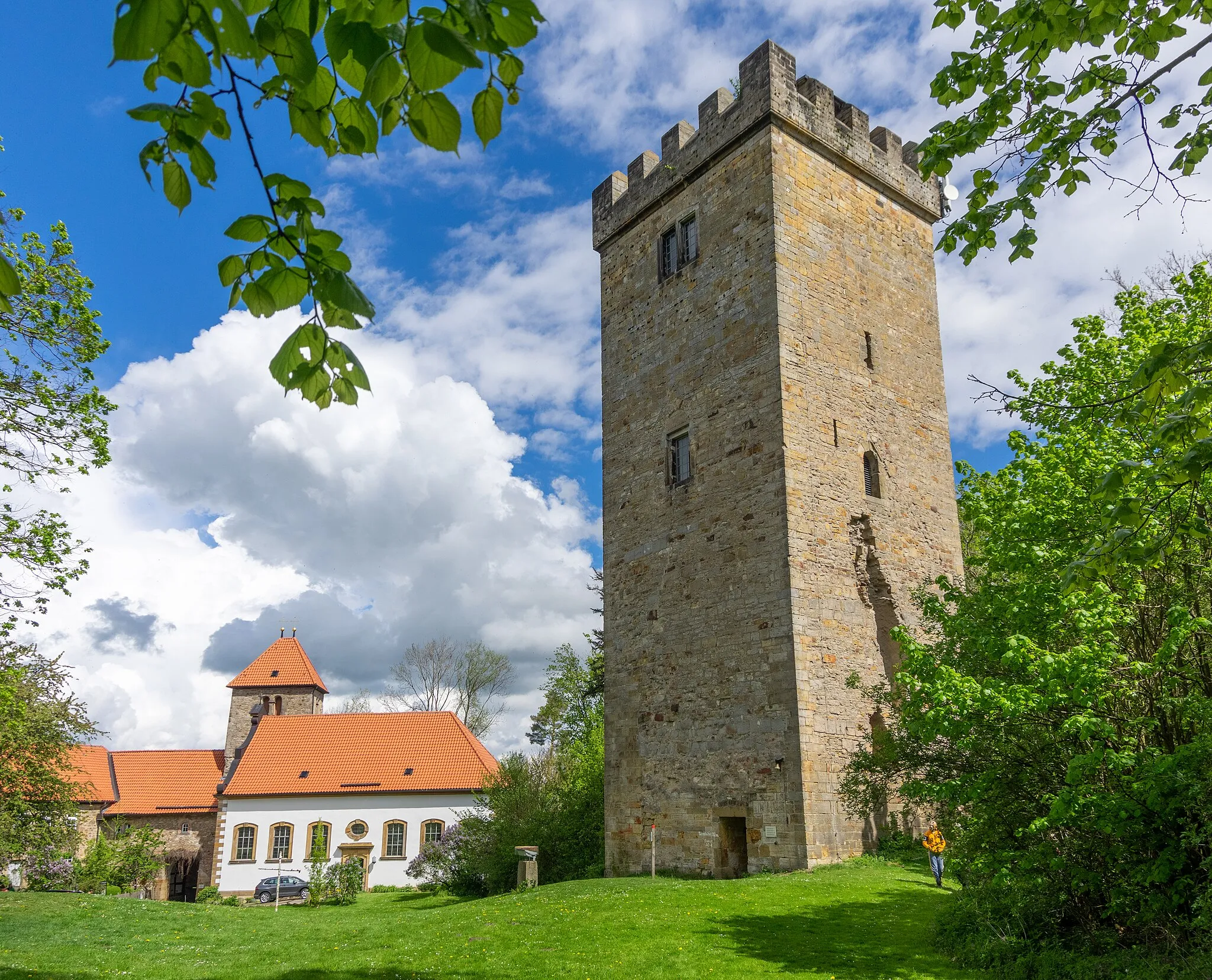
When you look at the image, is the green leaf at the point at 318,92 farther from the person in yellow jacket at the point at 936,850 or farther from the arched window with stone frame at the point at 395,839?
the arched window with stone frame at the point at 395,839

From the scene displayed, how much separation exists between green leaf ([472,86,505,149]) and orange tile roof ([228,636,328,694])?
147 ft

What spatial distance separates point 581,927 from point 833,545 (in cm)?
771

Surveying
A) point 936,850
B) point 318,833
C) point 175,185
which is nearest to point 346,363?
point 175,185

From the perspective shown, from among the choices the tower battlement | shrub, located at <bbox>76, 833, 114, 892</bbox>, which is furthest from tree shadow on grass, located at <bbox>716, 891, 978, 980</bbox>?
shrub, located at <bbox>76, 833, 114, 892</bbox>

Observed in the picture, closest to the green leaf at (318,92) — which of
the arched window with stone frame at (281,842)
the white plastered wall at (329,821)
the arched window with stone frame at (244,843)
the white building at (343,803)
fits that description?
the white building at (343,803)

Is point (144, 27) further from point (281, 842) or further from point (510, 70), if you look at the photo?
point (281, 842)

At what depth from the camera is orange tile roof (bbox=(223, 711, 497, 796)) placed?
3506 cm

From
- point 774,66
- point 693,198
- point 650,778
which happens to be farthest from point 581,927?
point 774,66

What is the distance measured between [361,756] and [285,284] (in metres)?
37.2

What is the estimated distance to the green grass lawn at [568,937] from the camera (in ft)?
28.4

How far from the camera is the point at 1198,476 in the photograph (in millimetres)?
4277

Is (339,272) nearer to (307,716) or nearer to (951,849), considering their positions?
(951,849)

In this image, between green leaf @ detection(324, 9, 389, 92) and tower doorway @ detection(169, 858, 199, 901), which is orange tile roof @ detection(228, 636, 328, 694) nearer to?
tower doorway @ detection(169, 858, 199, 901)

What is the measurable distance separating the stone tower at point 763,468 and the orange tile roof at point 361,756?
66.2 feet
